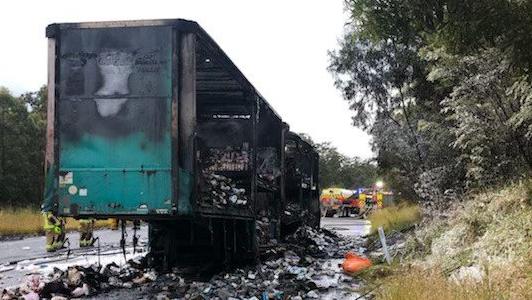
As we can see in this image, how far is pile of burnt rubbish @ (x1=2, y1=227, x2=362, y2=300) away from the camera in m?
7.82

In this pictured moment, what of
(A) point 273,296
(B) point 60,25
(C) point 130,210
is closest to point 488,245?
(A) point 273,296

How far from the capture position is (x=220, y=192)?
29.3 ft

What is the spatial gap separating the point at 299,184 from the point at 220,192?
21.0 ft

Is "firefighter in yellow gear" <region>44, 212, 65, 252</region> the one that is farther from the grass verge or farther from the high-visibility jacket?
the grass verge

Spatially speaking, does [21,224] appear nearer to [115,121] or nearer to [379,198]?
[115,121]

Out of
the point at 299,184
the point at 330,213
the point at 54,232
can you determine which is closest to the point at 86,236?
the point at 54,232

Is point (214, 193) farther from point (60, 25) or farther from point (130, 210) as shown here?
point (60, 25)

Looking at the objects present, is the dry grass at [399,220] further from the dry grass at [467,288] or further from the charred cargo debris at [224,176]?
the dry grass at [467,288]

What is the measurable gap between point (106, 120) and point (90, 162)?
518 millimetres

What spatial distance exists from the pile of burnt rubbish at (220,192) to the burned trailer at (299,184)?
10.6 ft

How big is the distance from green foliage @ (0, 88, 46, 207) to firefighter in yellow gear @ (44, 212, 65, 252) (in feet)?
59.6

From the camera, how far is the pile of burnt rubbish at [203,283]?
7820 mm

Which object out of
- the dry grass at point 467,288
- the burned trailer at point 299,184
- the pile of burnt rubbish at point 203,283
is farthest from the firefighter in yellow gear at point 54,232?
the dry grass at point 467,288

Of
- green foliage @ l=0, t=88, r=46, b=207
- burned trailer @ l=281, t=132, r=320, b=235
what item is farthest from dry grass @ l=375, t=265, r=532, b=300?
green foliage @ l=0, t=88, r=46, b=207
